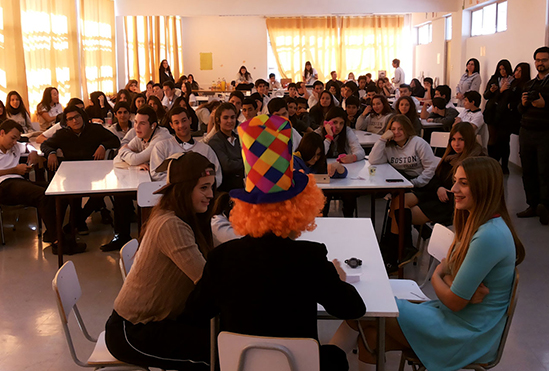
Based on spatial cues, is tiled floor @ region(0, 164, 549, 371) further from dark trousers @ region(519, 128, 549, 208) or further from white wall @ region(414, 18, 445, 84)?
white wall @ region(414, 18, 445, 84)

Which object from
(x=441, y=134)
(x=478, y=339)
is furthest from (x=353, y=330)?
(x=441, y=134)

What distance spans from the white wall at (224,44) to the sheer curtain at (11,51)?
9.64 metres

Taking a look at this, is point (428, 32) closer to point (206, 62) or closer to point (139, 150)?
point (206, 62)

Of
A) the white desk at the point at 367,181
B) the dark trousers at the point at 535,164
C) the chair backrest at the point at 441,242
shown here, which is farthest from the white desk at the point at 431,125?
the chair backrest at the point at 441,242

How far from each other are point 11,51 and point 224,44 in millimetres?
10350

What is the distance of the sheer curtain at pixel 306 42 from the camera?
17.3 m

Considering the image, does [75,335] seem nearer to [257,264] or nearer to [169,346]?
[169,346]

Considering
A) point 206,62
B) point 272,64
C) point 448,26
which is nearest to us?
point 448,26

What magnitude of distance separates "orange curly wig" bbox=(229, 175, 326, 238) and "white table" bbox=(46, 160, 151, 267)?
7.88 ft

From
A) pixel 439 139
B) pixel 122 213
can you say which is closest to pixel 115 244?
pixel 122 213

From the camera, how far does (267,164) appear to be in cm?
160

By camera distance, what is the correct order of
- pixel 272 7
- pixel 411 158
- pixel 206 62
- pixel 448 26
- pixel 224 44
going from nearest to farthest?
pixel 411 158 → pixel 272 7 → pixel 448 26 → pixel 224 44 → pixel 206 62

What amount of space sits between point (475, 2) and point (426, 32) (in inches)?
196

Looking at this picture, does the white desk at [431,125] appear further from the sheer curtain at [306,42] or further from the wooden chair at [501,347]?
the sheer curtain at [306,42]
